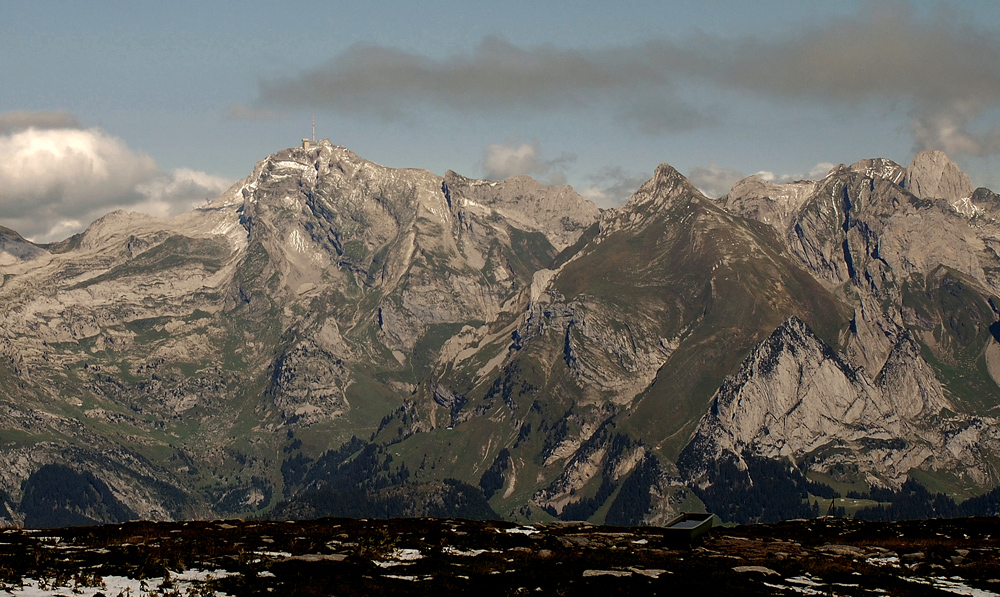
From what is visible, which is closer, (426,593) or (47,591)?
(47,591)

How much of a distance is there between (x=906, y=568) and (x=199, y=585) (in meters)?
46.3

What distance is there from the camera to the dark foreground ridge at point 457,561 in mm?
56594

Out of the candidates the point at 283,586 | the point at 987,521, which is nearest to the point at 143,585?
the point at 283,586

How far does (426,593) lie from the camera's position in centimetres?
5559

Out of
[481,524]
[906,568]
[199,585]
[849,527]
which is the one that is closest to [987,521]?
[849,527]

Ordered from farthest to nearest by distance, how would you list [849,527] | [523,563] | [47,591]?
1. [849,527]
2. [523,563]
3. [47,591]

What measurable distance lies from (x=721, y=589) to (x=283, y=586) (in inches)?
958

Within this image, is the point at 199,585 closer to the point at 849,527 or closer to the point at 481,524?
the point at 481,524

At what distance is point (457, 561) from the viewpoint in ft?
217

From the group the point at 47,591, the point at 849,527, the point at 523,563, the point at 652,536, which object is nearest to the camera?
the point at 47,591

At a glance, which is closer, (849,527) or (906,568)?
(906,568)

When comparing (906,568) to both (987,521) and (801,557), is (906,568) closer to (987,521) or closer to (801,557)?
(801,557)

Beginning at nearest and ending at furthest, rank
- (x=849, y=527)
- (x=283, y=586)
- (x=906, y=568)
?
(x=283, y=586) → (x=906, y=568) → (x=849, y=527)

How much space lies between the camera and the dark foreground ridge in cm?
5659
